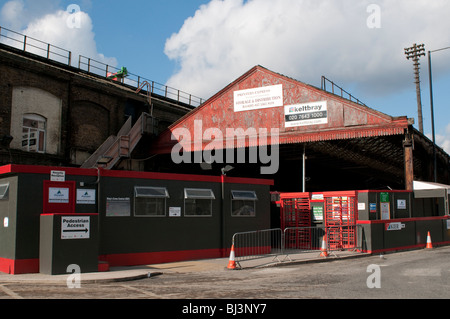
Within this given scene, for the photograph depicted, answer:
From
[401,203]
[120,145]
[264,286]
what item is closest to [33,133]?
[120,145]

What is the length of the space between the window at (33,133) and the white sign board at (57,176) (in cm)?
1065

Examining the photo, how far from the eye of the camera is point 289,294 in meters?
8.99

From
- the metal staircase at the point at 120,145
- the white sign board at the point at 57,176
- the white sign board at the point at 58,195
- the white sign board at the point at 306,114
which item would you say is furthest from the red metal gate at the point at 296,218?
the white sign board at the point at 57,176

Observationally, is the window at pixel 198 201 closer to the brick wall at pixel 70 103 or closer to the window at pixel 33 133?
the brick wall at pixel 70 103

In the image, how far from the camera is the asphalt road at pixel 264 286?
8.67 metres

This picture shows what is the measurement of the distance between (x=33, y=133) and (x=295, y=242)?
1425cm

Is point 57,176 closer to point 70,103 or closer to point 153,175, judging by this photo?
point 153,175

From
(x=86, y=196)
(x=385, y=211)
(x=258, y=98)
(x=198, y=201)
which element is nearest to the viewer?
(x=86, y=196)

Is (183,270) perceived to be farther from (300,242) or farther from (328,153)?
(328,153)

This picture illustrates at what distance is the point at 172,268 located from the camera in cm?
1377

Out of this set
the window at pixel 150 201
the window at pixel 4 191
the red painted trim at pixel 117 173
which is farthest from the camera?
the window at pixel 150 201

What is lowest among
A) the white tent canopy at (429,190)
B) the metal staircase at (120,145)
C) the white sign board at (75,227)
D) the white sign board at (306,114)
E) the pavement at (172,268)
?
the pavement at (172,268)
